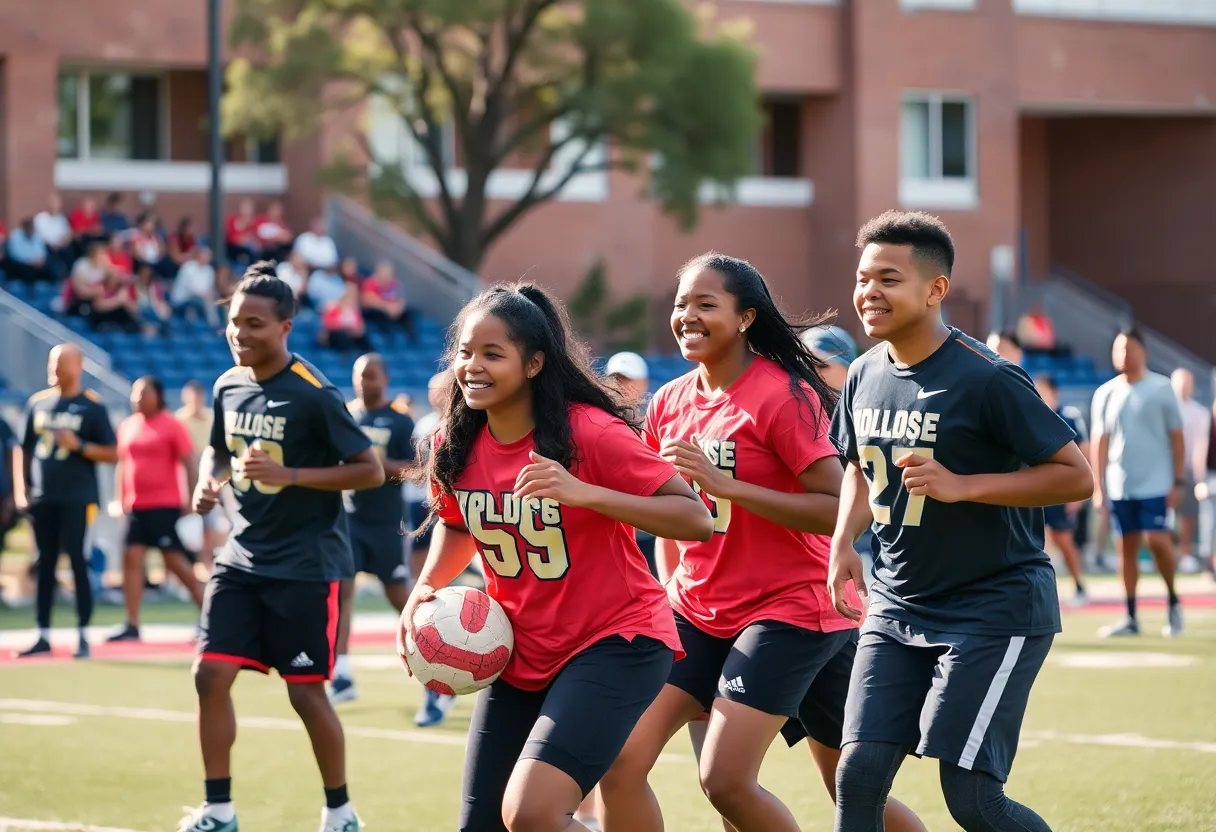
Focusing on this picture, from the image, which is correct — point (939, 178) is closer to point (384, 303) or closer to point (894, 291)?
point (384, 303)

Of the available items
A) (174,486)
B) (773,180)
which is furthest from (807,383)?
(773,180)

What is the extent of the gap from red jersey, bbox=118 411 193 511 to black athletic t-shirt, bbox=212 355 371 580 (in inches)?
275

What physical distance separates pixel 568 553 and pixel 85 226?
22.0 m

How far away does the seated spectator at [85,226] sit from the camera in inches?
989

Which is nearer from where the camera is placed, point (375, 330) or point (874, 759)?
point (874, 759)

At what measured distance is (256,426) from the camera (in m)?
7.54

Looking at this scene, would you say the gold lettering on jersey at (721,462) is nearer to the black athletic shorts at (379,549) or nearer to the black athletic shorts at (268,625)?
the black athletic shorts at (268,625)

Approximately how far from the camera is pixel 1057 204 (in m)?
42.4

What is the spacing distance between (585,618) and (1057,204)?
39.0 metres

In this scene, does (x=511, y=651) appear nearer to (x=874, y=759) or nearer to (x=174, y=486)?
(x=874, y=759)

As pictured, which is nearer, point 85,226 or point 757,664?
point 757,664

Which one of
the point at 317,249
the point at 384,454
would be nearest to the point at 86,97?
the point at 317,249

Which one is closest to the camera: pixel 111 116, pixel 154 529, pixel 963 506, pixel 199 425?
pixel 963 506

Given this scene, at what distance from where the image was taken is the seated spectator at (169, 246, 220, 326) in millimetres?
24453
